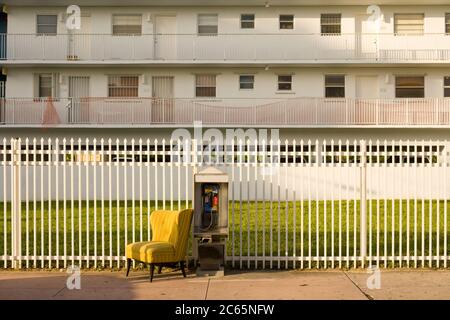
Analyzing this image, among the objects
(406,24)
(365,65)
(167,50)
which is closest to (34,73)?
(167,50)

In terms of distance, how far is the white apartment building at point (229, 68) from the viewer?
32.8m

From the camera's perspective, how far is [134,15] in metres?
34.2

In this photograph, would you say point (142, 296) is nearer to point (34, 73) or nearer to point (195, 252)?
point (195, 252)

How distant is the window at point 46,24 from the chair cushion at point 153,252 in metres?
25.8

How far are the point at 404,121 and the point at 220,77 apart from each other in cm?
905

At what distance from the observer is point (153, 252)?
10477 mm

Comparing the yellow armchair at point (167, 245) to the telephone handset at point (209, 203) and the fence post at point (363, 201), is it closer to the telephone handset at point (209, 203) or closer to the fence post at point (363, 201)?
the telephone handset at point (209, 203)

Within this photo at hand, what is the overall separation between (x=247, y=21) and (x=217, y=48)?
7.06 feet

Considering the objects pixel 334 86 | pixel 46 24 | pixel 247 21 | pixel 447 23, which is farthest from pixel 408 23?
pixel 46 24

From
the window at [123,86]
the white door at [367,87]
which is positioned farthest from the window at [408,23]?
the window at [123,86]

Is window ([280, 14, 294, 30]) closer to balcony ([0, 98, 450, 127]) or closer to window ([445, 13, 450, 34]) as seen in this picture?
balcony ([0, 98, 450, 127])

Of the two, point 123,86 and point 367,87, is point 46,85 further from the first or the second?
point 367,87

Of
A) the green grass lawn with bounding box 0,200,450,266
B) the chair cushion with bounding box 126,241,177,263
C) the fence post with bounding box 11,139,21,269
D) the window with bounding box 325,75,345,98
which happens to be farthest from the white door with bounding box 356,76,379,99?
the chair cushion with bounding box 126,241,177,263

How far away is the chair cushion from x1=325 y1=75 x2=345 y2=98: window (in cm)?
2463
